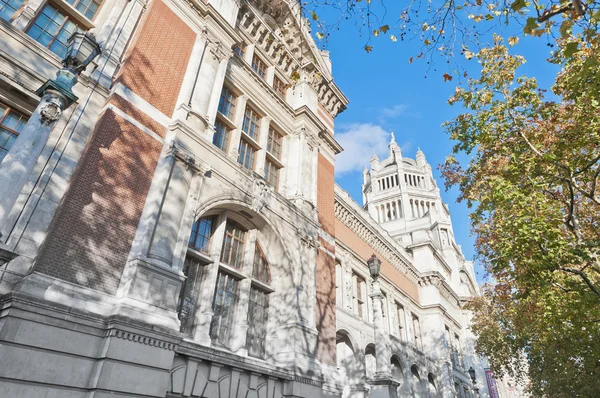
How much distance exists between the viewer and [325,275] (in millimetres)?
16422

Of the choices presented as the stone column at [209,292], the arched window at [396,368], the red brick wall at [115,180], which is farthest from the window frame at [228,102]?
the arched window at [396,368]

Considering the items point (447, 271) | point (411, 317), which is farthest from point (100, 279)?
point (447, 271)

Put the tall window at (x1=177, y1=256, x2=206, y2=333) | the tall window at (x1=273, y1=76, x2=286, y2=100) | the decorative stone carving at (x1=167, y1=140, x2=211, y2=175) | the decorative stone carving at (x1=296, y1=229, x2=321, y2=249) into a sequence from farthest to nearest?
the tall window at (x1=273, y1=76, x2=286, y2=100) → the decorative stone carving at (x1=296, y1=229, x2=321, y2=249) → the decorative stone carving at (x1=167, y1=140, x2=211, y2=175) → the tall window at (x1=177, y1=256, x2=206, y2=333)

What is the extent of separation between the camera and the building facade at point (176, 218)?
25.2ft

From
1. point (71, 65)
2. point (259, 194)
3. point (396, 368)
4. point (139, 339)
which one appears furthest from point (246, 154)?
point (396, 368)

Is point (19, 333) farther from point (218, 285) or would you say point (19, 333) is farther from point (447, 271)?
point (447, 271)

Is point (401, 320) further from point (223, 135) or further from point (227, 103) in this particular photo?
point (227, 103)

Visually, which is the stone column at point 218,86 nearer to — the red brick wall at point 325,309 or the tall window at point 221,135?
the tall window at point 221,135

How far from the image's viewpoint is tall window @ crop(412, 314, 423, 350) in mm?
27297

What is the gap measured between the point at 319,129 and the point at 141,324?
1341 centimetres

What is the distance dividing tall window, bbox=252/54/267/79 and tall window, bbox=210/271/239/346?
32.3 ft

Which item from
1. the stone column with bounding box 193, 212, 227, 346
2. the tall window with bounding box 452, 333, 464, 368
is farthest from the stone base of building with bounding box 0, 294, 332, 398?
the tall window with bounding box 452, 333, 464, 368

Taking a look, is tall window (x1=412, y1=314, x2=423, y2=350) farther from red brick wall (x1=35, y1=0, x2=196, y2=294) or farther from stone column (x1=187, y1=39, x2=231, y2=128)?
red brick wall (x1=35, y1=0, x2=196, y2=294)

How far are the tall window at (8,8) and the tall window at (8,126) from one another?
2.33 meters
